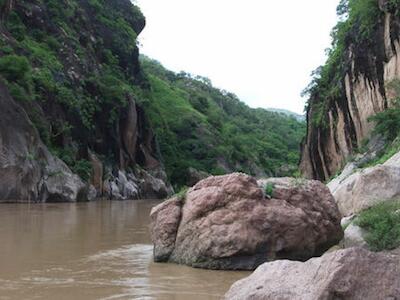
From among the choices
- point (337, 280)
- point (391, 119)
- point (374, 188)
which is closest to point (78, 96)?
point (391, 119)

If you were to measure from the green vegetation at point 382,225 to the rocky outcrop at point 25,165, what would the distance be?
19826mm

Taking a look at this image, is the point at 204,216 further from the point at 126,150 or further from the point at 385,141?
the point at 126,150

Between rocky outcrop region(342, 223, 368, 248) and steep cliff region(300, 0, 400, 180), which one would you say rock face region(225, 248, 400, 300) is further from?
steep cliff region(300, 0, 400, 180)

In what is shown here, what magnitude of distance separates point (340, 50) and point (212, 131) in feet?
146

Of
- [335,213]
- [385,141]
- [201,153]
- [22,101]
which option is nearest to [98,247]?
[335,213]

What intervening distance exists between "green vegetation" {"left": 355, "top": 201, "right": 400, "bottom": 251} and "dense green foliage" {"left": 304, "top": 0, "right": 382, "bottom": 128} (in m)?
16.7

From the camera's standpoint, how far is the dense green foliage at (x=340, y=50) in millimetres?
25797

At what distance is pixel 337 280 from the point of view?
418 cm

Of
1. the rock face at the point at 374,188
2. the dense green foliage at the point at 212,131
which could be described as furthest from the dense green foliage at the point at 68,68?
the rock face at the point at 374,188

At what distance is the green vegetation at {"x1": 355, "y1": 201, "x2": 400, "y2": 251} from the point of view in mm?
7578

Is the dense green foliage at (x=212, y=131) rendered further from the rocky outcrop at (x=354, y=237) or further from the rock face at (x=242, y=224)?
the rocky outcrop at (x=354, y=237)

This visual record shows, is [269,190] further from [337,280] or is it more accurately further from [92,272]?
[337,280]

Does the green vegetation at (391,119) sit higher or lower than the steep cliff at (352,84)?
lower

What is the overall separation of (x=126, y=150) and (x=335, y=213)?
126 ft
